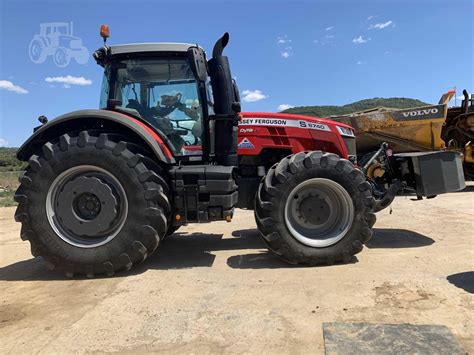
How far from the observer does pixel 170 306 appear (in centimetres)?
382

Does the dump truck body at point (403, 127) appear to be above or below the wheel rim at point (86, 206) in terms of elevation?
above

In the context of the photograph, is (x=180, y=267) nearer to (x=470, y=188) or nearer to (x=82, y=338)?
(x=82, y=338)

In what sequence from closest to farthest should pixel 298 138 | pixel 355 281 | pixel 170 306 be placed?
1. pixel 170 306
2. pixel 355 281
3. pixel 298 138

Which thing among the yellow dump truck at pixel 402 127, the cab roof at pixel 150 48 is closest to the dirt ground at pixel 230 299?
the cab roof at pixel 150 48

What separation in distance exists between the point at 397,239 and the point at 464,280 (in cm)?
205

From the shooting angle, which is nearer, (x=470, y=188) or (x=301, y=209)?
(x=301, y=209)

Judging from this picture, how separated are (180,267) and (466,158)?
11427 millimetres

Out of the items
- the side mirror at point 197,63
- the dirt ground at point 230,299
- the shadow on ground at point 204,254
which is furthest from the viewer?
the shadow on ground at point 204,254

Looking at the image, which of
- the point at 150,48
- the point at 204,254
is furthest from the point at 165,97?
the point at 204,254

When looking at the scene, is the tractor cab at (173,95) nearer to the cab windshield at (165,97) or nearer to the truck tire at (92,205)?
the cab windshield at (165,97)

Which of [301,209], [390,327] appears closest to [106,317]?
[390,327]

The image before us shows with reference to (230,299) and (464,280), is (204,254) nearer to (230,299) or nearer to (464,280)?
(230,299)

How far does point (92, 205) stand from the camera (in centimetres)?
486

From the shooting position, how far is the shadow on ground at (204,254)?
199 inches
